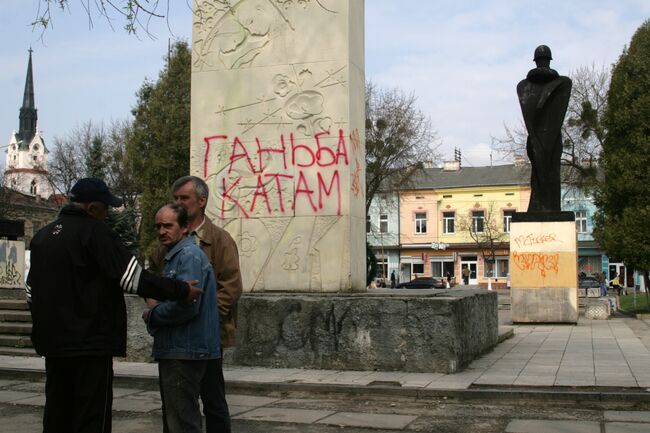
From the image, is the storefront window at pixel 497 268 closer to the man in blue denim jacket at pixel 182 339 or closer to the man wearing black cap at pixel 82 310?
the man in blue denim jacket at pixel 182 339

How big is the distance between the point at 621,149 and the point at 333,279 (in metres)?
20.1

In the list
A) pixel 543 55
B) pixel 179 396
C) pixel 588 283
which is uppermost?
pixel 543 55

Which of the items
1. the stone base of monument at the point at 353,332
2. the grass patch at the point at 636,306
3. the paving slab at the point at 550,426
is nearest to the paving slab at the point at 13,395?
the stone base of monument at the point at 353,332

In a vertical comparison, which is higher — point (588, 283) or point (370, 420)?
point (588, 283)

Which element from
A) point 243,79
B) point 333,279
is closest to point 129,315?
point 333,279

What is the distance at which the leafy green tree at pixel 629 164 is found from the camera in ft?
82.0

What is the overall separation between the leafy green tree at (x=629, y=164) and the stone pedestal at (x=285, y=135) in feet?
59.6

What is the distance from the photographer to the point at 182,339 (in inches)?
165

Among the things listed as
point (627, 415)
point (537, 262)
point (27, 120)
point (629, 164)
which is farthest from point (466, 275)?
point (27, 120)

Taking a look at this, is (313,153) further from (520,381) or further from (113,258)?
(113,258)

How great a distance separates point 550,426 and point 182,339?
351 cm

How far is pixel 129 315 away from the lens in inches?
380

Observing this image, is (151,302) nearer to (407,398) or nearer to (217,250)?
(217,250)

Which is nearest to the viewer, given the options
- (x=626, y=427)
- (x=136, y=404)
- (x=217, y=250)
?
(x=217, y=250)
